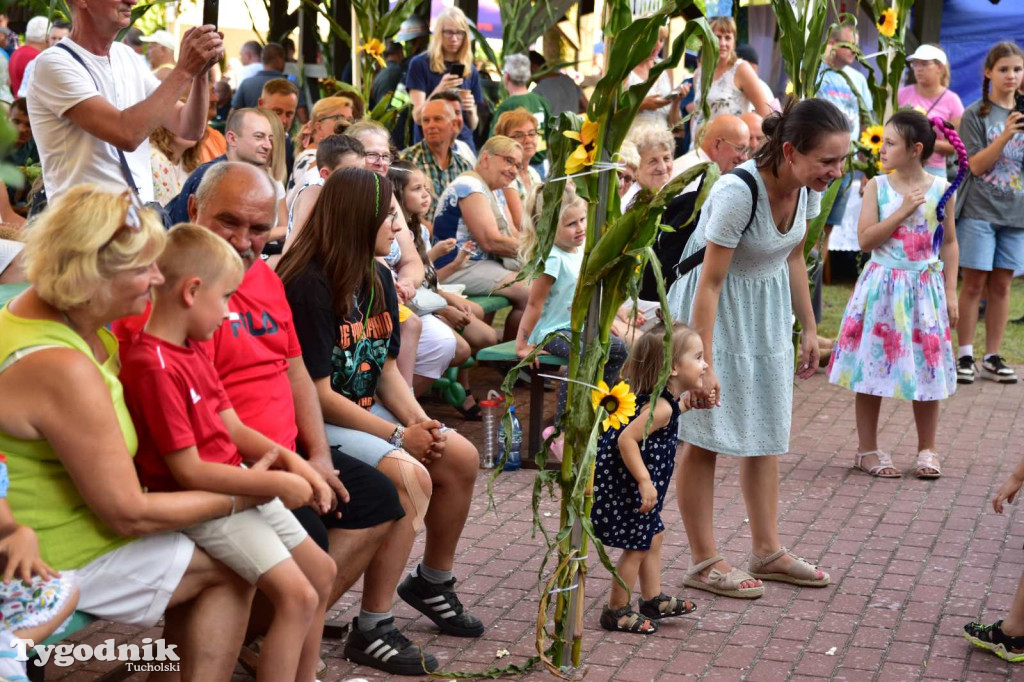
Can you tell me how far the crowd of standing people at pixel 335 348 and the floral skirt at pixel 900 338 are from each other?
13 mm

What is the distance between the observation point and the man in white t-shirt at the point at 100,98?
419cm

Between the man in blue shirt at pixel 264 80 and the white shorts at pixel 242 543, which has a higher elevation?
the man in blue shirt at pixel 264 80

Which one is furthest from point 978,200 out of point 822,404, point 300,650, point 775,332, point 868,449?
point 300,650

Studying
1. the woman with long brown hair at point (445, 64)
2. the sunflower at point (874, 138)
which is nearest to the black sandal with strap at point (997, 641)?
the sunflower at point (874, 138)

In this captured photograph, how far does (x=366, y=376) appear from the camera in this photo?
412 centimetres

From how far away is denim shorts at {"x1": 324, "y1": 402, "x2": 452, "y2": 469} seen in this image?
155 inches

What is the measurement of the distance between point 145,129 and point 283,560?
1.81 m

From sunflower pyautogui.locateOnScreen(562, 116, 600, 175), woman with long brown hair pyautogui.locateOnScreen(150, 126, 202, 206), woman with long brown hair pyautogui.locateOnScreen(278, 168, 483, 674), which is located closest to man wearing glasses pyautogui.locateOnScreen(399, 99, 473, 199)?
woman with long brown hair pyautogui.locateOnScreen(150, 126, 202, 206)

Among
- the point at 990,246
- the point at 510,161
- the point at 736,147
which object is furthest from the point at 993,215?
the point at 510,161

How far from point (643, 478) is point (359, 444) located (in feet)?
3.10

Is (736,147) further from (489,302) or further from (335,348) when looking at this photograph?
(335,348)

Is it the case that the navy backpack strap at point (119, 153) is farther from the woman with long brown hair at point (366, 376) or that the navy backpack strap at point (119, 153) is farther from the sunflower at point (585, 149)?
the sunflower at point (585, 149)

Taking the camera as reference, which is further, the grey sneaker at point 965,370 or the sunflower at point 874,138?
the grey sneaker at point 965,370

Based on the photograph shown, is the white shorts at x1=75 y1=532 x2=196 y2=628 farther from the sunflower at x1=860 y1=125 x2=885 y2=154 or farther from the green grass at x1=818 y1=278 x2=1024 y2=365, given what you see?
the green grass at x1=818 y1=278 x2=1024 y2=365
